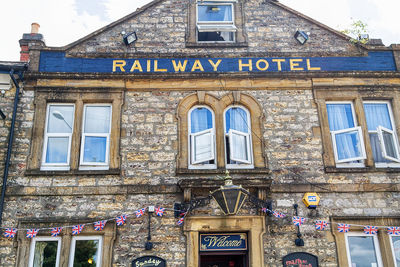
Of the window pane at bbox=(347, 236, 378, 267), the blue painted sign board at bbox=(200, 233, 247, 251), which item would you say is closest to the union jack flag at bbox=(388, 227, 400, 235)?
the window pane at bbox=(347, 236, 378, 267)

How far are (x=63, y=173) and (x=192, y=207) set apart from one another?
113 inches

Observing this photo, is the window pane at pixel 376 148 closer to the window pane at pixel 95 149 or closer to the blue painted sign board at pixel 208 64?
the blue painted sign board at pixel 208 64

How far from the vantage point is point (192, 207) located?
339 inches

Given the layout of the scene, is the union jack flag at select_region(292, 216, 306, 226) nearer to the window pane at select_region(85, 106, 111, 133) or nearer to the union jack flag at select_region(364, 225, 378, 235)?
the union jack flag at select_region(364, 225, 378, 235)

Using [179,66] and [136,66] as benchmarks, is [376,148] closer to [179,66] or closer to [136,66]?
[179,66]

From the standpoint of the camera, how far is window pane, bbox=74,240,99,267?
8445mm

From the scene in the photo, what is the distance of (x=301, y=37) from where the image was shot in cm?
1045

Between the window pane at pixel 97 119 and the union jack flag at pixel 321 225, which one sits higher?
the window pane at pixel 97 119

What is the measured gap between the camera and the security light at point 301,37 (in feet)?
34.1

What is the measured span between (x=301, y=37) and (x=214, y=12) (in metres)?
2.42

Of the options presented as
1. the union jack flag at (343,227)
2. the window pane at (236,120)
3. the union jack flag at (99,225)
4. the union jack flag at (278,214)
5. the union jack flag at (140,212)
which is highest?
the window pane at (236,120)

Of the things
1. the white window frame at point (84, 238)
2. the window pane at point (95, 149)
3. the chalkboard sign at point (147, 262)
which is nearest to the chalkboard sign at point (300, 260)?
the chalkboard sign at point (147, 262)

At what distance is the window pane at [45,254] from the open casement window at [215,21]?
6.05 metres

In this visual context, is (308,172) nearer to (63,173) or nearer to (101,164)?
(101,164)
